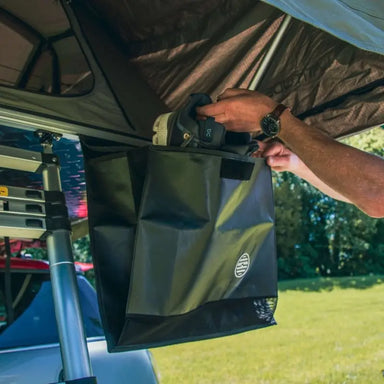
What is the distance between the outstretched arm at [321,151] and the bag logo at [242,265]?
40 centimetres

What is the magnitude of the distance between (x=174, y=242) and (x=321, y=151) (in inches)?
24.0

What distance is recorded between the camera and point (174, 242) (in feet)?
5.57

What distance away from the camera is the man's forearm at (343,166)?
1.85 m

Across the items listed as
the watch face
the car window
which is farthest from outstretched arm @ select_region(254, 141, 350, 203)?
the car window

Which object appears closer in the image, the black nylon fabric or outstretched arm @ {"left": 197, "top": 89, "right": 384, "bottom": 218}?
the black nylon fabric

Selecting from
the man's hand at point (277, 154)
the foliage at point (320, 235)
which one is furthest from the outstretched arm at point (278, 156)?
the foliage at point (320, 235)

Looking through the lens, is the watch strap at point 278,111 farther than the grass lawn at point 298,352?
No

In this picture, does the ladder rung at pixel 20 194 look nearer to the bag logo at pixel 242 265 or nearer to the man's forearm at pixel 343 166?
the bag logo at pixel 242 265

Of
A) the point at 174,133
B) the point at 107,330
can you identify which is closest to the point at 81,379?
the point at 107,330

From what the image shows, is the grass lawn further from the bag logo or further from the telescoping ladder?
the telescoping ladder

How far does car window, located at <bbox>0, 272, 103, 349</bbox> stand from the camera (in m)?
2.96

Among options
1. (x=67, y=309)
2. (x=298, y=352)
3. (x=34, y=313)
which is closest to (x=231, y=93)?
(x=67, y=309)

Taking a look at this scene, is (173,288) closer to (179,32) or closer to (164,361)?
(179,32)

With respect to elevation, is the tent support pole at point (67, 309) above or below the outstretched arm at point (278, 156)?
below
